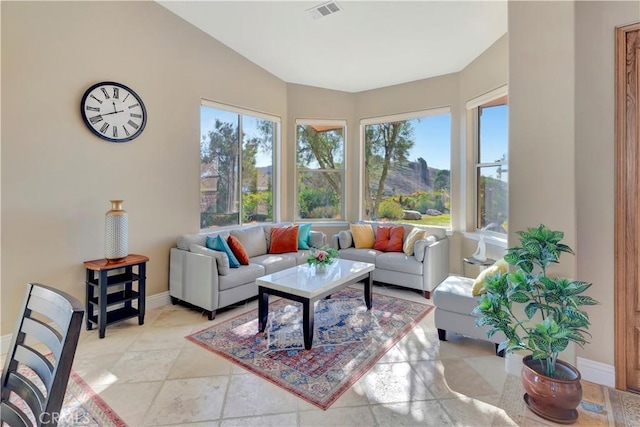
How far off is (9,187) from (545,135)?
13.6 feet

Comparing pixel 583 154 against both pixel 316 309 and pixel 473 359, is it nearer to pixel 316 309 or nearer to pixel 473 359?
pixel 473 359

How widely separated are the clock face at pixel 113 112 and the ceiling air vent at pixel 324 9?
2078 mm

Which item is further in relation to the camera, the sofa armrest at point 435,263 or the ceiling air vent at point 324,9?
the sofa armrest at point 435,263

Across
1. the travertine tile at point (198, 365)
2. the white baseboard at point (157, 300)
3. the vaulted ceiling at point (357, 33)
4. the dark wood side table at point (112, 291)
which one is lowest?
the travertine tile at point (198, 365)

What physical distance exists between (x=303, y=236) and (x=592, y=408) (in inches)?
139

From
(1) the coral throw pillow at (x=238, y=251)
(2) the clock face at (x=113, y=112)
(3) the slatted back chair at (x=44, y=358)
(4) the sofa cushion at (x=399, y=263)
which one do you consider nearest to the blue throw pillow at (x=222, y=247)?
(1) the coral throw pillow at (x=238, y=251)

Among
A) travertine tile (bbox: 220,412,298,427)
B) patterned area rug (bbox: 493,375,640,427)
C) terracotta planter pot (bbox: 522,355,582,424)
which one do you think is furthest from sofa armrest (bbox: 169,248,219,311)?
terracotta planter pot (bbox: 522,355,582,424)

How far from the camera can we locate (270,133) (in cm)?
525

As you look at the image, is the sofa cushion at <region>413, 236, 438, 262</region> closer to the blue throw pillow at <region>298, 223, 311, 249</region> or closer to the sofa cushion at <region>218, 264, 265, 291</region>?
the blue throw pillow at <region>298, 223, 311, 249</region>

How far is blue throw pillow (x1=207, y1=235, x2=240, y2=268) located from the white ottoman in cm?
216

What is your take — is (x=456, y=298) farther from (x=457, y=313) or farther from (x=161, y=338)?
(x=161, y=338)

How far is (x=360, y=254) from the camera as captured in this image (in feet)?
14.7

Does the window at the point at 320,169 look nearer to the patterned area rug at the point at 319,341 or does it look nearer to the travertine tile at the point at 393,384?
the patterned area rug at the point at 319,341

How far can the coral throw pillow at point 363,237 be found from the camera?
4.81 m
